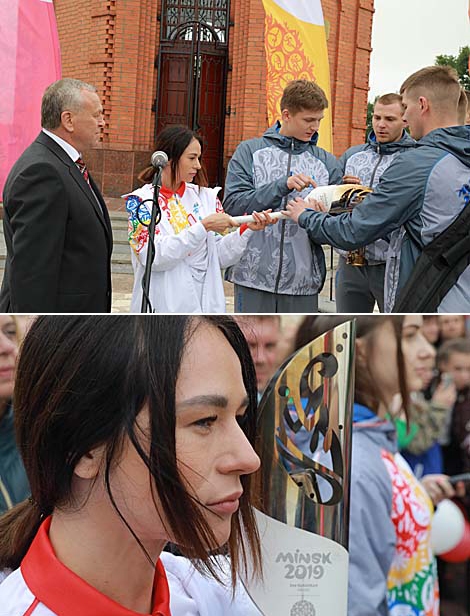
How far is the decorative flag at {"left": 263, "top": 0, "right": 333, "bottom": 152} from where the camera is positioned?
20.0 ft

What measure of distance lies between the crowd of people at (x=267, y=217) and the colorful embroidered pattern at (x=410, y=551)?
4.63 ft

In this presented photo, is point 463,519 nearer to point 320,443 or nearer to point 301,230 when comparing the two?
point 320,443

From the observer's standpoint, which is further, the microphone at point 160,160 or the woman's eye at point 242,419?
the microphone at point 160,160

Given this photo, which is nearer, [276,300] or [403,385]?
[403,385]

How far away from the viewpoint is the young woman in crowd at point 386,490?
1805 millimetres

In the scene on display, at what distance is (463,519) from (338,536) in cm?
26

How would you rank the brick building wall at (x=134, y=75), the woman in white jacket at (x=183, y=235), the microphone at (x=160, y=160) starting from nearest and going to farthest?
the microphone at (x=160, y=160), the woman in white jacket at (x=183, y=235), the brick building wall at (x=134, y=75)

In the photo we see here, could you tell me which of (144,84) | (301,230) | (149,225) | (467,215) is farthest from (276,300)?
(144,84)

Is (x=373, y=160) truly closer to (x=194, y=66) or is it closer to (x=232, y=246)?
(x=232, y=246)

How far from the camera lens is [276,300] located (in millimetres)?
4332

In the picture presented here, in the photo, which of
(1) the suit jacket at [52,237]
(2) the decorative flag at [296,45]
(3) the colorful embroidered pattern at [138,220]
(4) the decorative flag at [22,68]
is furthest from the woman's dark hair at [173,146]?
(2) the decorative flag at [296,45]

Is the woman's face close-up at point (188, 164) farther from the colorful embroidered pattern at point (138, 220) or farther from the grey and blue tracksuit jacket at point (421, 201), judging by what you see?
the grey and blue tracksuit jacket at point (421, 201)

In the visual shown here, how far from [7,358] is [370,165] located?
320 cm

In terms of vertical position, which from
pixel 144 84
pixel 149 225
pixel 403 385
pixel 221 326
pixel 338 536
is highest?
pixel 144 84
